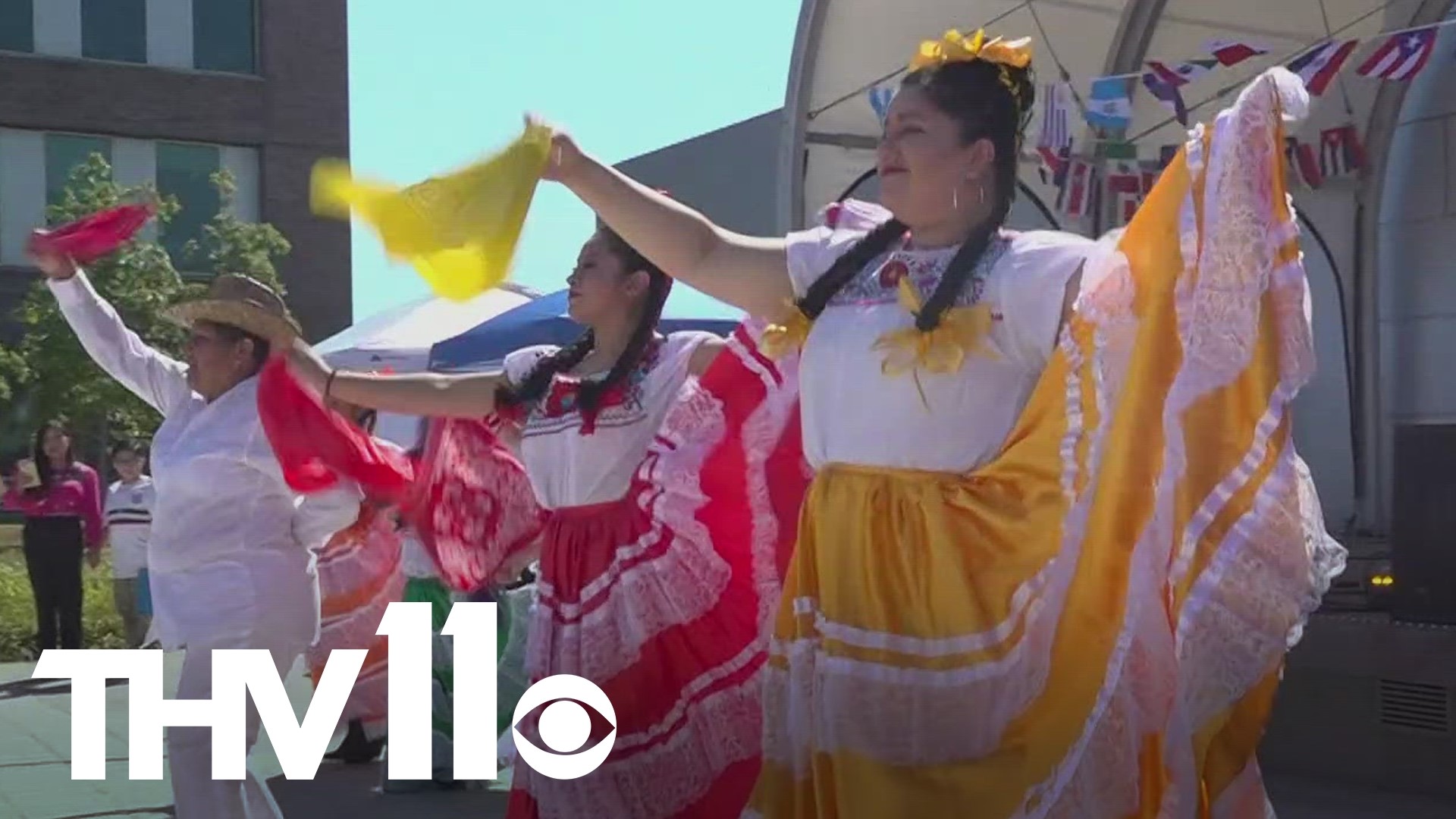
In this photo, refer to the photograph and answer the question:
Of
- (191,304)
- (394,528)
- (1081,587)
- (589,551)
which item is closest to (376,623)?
(394,528)

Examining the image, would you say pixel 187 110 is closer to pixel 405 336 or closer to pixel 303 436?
pixel 405 336

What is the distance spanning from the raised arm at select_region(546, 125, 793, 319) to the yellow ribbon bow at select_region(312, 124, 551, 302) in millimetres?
114

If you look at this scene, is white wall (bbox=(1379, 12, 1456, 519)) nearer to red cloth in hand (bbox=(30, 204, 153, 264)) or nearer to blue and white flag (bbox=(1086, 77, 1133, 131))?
blue and white flag (bbox=(1086, 77, 1133, 131))

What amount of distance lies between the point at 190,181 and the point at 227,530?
102 feet

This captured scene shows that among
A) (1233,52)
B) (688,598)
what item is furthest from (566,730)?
(1233,52)

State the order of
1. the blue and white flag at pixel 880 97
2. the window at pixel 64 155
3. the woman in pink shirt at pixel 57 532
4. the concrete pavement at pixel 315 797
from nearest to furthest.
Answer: the concrete pavement at pixel 315 797
the blue and white flag at pixel 880 97
the woman in pink shirt at pixel 57 532
the window at pixel 64 155

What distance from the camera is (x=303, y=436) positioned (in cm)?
462

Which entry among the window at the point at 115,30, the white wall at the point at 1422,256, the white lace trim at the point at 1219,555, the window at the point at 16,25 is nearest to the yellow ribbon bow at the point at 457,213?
the white lace trim at the point at 1219,555

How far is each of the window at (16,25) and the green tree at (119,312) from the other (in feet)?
15.7

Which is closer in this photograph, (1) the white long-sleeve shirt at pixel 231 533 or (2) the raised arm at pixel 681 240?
(2) the raised arm at pixel 681 240

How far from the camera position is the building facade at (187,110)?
3256cm

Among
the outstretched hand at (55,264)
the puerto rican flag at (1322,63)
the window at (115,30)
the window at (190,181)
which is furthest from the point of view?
the window at (115,30)

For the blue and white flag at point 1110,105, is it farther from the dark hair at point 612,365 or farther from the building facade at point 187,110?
the building facade at point 187,110

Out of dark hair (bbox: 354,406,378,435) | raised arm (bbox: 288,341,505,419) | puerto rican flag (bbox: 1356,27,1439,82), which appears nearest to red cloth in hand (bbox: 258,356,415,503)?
raised arm (bbox: 288,341,505,419)
